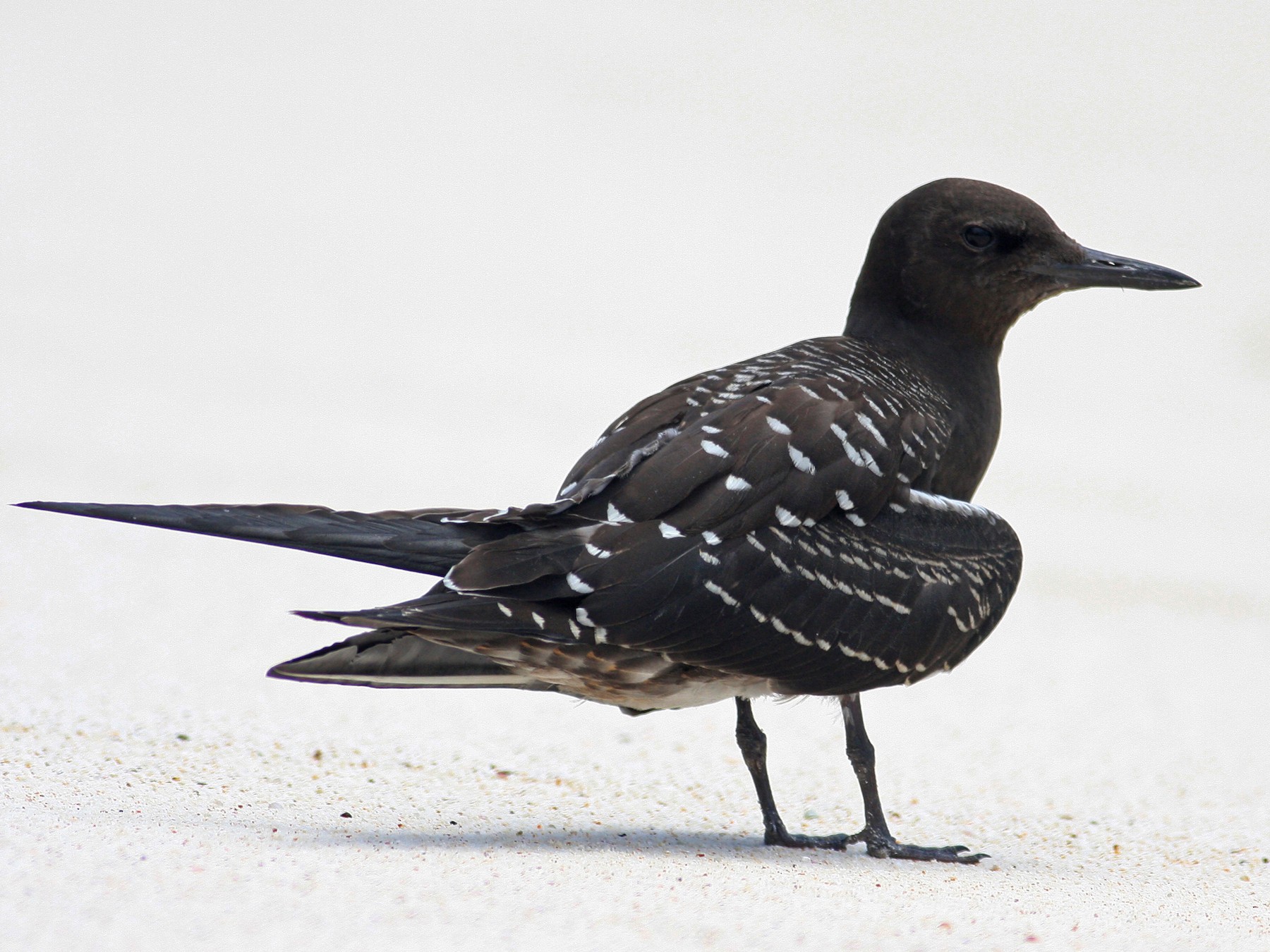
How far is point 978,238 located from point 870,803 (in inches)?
79.8

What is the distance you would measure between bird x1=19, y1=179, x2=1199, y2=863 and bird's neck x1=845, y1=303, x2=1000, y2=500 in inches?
2.1

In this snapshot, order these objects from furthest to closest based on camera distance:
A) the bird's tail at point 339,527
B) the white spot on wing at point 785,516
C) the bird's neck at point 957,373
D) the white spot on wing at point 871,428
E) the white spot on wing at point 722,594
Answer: the bird's neck at point 957,373
the white spot on wing at point 871,428
the white spot on wing at point 785,516
the white spot on wing at point 722,594
the bird's tail at point 339,527

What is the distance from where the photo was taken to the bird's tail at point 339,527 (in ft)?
12.0

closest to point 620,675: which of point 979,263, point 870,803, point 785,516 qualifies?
point 785,516

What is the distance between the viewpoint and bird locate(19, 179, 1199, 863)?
12.7ft

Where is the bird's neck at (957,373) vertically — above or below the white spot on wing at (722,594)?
above

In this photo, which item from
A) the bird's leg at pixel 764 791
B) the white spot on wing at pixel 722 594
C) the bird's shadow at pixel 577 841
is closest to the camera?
the bird's shadow at pixel 577 841

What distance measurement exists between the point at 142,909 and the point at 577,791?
2434mm

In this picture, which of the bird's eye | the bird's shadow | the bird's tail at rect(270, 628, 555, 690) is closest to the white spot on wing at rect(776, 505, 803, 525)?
the bird's tail at rect(270, 628, 555, 690)

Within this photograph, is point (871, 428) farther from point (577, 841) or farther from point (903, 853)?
point (577, 841)

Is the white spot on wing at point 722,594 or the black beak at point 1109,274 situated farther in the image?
the black beak at point 1109,274

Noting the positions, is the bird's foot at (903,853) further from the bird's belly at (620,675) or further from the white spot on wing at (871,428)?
the white spot on wing at (871,428)

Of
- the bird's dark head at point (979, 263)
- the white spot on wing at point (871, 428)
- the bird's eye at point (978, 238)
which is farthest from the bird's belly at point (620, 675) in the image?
the bird's eye at point (978, 238)

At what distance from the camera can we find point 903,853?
14.4ft
